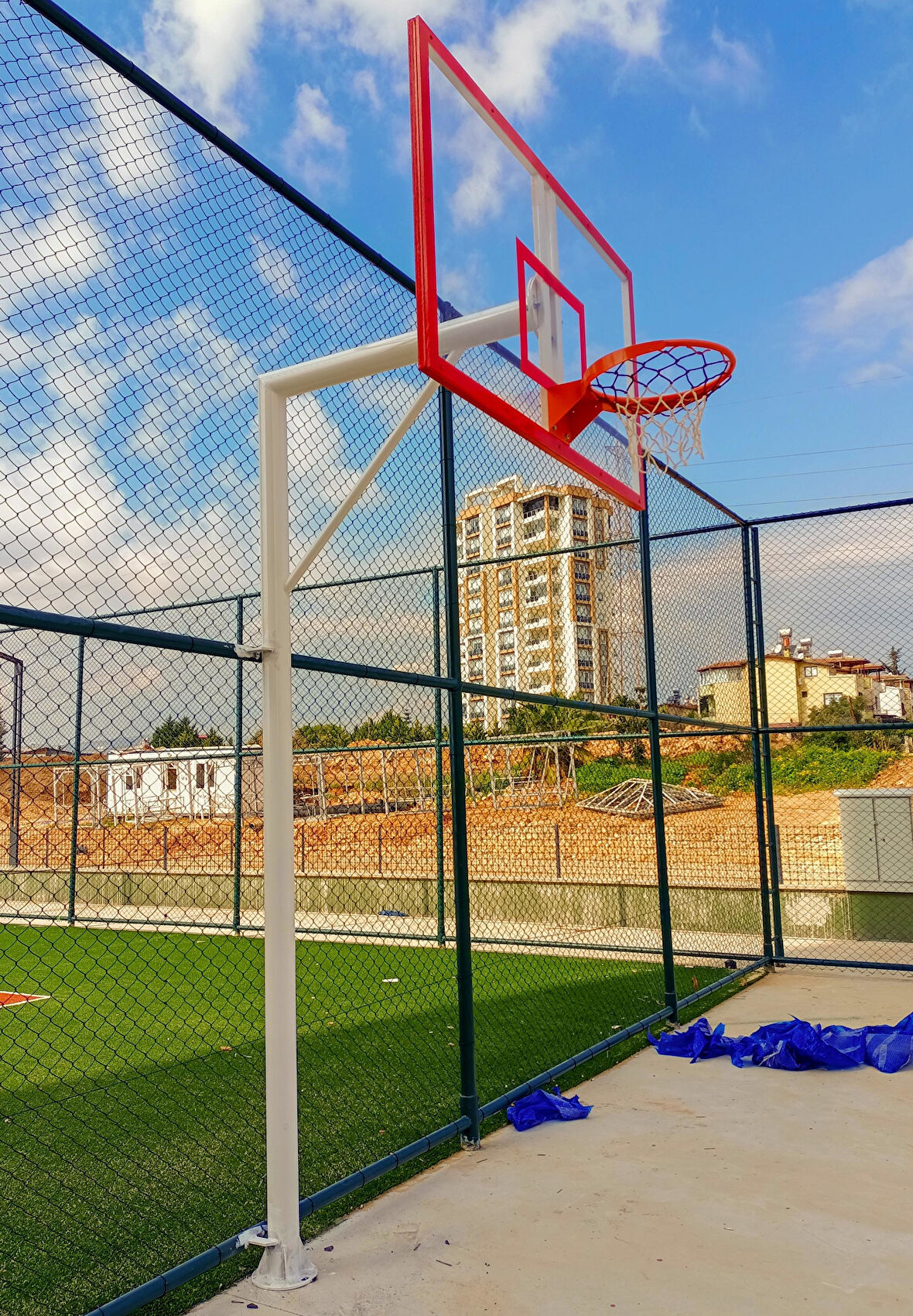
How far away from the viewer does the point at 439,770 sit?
8.02 meters

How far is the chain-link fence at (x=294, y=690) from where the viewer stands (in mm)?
2408

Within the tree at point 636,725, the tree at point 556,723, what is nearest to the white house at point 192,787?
the tree at point 556,723

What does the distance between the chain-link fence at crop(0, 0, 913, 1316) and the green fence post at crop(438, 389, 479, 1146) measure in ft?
0.06

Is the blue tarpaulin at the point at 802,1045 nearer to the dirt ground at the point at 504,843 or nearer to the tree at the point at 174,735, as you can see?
the dirt ground at the point at 504,843

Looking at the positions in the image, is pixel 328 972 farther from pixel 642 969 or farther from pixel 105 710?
pixel 105 710

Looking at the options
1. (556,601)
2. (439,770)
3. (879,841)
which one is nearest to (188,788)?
(439,770)

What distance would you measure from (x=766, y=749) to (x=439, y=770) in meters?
2.52

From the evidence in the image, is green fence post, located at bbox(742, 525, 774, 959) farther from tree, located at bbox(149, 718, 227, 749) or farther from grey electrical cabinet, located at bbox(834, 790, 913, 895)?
tree, located at bbox(149, 718, 227, 749)

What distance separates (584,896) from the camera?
8.47 metres

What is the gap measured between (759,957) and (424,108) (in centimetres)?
577

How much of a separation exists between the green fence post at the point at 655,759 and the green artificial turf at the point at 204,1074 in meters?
0.42

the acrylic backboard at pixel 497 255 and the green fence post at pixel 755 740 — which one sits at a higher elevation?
the acrylic backboard at pixel 497 255

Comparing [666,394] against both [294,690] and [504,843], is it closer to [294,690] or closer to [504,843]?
[294,690]

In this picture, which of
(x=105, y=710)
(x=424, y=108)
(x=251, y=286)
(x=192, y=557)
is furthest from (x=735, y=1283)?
(x=424, y=108)
